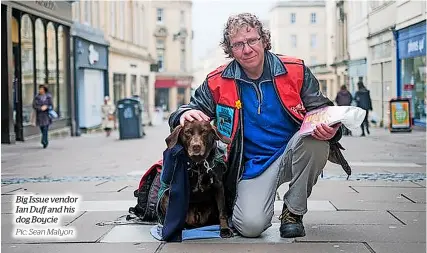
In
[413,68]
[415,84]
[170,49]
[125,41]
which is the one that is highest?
[170,49]

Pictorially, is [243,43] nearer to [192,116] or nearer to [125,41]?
[192,116]

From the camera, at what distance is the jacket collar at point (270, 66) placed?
17.4ft

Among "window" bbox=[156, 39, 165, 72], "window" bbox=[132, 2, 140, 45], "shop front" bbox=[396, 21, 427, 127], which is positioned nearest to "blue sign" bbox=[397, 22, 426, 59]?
"shop front" bbox=[396, 21, 427, 127]

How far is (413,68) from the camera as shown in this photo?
24594 millimetres

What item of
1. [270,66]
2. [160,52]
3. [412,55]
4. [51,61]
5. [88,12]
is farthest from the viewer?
[160,52]

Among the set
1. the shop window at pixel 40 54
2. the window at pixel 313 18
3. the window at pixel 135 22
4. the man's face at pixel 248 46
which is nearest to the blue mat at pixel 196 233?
the man's face at pixel 248 46

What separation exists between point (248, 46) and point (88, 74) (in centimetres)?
2458

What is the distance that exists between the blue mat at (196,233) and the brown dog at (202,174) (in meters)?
0.07

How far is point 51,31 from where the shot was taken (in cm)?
2338

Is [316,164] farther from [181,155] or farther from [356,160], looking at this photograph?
[356,160]

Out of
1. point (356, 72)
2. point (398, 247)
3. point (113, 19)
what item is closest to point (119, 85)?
point (113, 19)

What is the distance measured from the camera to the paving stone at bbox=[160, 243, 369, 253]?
4.77 m

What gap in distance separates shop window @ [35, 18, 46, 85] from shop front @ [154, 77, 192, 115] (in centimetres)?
4905

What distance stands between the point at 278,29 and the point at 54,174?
3057 inches
